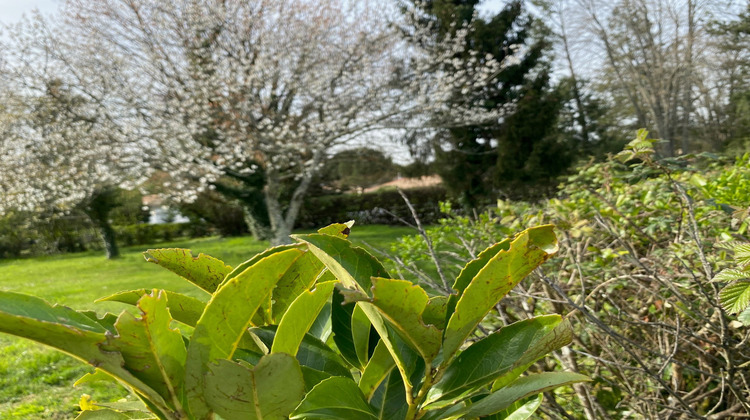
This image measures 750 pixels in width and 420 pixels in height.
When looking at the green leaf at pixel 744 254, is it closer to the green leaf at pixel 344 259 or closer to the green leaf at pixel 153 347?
the green leaf at pixel 344 259

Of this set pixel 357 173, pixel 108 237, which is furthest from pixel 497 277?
pixel 357 173

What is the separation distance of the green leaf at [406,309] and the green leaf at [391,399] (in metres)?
0.13

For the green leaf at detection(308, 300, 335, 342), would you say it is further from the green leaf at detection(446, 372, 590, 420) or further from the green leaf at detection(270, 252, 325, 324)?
the green leaf at detection(446, 372, 590, 420)

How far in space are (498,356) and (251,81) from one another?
1154cm

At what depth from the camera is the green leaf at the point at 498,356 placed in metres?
0.52

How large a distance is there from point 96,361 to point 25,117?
44.4 feet

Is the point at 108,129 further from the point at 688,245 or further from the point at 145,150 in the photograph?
the point at 688,245

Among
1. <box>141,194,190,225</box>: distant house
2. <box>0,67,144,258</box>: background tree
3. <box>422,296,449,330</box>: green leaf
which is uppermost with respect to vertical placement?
<box>0,67,144,258</box>: background tree

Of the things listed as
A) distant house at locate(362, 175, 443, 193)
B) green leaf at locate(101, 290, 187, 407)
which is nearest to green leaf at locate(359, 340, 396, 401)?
green leaf at locate(101, 290, 187, 407)

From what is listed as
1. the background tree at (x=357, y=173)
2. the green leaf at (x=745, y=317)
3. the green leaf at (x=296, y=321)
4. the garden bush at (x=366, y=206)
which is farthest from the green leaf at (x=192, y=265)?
the garden bush at (x=366, y=206)

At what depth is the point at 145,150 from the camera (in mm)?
10695

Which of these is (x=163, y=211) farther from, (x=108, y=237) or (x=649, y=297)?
(x=649, y=297)

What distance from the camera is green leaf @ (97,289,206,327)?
0.61 m

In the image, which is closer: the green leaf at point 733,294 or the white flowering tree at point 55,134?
the green leaf at point 733,294
